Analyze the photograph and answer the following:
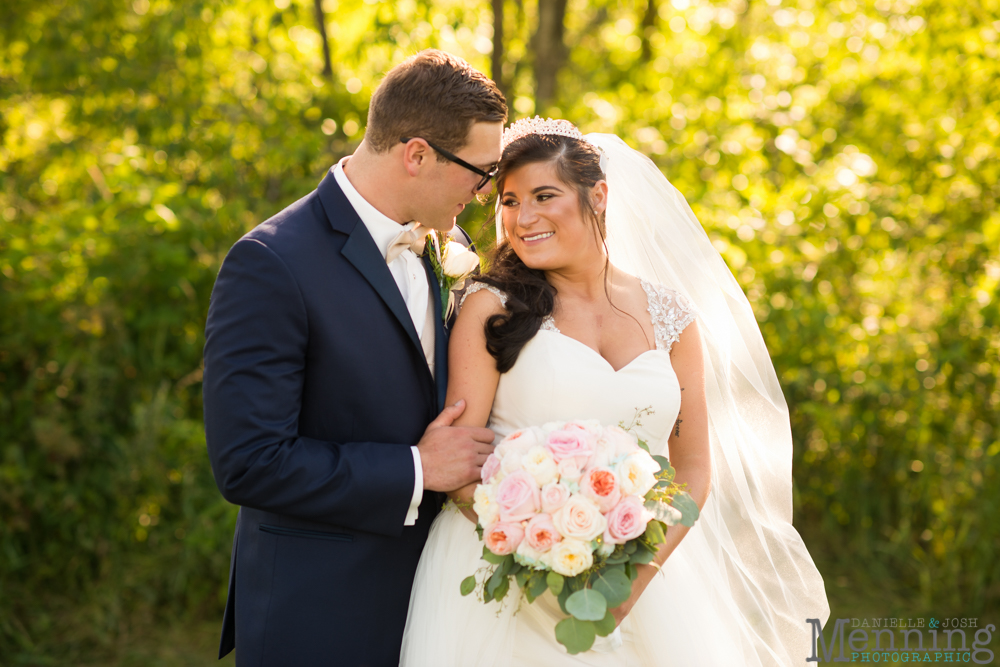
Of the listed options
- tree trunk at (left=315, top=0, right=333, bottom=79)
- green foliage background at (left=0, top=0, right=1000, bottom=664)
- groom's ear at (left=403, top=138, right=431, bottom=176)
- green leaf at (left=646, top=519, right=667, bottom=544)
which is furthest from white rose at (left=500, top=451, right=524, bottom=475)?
tree trunk at (left=315, top=0, right=333, bottom=79)

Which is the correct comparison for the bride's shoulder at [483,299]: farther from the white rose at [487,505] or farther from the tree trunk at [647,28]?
the tree trunk at [647,28]

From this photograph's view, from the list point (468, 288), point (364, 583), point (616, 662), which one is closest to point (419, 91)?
point (468, 288)

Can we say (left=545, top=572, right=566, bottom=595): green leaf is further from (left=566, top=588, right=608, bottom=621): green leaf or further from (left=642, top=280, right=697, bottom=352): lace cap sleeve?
(left=642, top=280, right=697, bottom=352): lace cap sleeve

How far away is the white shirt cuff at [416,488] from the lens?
210cm

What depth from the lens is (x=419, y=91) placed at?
7.55 ft

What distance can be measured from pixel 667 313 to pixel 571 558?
3.62ft

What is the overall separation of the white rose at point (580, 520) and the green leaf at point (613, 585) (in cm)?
11

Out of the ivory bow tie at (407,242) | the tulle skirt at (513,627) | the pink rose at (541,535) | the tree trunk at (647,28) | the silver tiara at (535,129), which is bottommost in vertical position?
the tulle skirt at (513,627)

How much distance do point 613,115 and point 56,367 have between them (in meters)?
4.03

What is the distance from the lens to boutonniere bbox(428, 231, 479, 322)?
8.03 ft

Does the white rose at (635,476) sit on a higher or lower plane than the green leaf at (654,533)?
higher

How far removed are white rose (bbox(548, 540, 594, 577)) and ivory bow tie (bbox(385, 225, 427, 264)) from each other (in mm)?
981

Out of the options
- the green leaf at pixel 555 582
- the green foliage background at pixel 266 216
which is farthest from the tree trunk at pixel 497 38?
the green leaf at pixel 555 582

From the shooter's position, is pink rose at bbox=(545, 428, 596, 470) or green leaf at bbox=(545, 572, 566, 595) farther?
pink rose at bbox=(545, 428, 596, 470)
